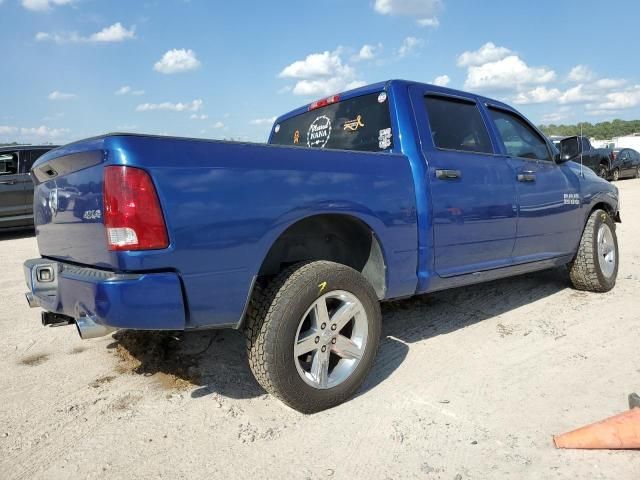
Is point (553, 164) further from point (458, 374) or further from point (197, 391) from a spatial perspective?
point (197, 391)

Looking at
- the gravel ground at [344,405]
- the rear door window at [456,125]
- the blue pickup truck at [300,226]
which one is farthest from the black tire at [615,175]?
the rear door window at [456,125]

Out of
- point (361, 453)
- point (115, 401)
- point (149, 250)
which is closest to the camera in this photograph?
point (149, 250)

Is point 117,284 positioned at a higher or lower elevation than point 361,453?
higher

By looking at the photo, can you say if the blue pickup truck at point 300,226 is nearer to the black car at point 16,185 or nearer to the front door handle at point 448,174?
the front door handle at point 448,174

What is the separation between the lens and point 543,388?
283cm

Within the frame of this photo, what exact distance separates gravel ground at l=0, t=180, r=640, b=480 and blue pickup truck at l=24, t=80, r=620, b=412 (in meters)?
0.30

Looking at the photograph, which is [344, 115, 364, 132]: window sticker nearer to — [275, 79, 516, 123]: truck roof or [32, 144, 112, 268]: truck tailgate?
[275, 79, 516, 123]: truck roof

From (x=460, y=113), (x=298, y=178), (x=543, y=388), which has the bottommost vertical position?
(x=543, y=388)

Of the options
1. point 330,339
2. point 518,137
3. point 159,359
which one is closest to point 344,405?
point 330,339

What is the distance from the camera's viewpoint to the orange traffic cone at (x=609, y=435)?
218 centimetres

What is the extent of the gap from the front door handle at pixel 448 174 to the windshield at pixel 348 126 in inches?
14.5

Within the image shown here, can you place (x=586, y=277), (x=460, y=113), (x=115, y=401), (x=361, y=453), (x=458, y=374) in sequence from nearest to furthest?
(x=361, y=453) < (x=115, y=401) < (x=458, y=374) < (x=460, y=113) < (x=586, y=277)

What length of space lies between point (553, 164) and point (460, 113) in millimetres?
1251

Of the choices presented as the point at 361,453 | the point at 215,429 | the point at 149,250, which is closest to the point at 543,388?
the point at 361,453
